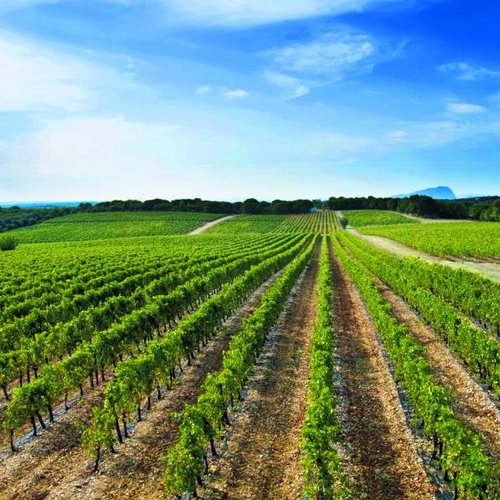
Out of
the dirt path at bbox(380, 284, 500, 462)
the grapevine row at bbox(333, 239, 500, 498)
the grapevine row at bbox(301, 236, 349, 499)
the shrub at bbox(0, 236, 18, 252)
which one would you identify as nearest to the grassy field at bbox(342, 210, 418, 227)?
the shrub at bbox(0, 236, 18, 252)

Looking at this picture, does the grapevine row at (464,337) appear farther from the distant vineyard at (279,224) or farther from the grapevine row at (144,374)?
the distant vineyard at (279,224)

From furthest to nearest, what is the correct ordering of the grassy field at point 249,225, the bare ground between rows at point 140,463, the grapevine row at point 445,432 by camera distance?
the grassy field at point 249,225
the bare ground between rows at point 140,463
the grapevine row at point 445,432

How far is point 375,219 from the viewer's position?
146 metres

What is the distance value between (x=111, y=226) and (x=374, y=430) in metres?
129

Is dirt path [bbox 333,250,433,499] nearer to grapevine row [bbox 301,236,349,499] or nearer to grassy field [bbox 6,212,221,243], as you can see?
grapevine row [bbox 301,236,349,499]

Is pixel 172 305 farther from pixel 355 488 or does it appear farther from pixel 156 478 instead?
pixel 355 488

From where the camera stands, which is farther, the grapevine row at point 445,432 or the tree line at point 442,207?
the tree line at point 442,207

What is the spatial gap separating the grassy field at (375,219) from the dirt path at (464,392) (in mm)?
121141

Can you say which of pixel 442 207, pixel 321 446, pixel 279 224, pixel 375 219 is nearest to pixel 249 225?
pixel 279 224

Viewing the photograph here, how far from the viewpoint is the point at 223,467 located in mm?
10969

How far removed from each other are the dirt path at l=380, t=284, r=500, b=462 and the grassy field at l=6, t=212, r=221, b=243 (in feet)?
355

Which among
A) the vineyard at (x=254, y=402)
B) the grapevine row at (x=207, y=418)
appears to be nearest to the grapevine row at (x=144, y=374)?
the vineyard at (x=254, y=402)

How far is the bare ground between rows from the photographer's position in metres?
10.2

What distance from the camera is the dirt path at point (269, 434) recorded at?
33.2ft
